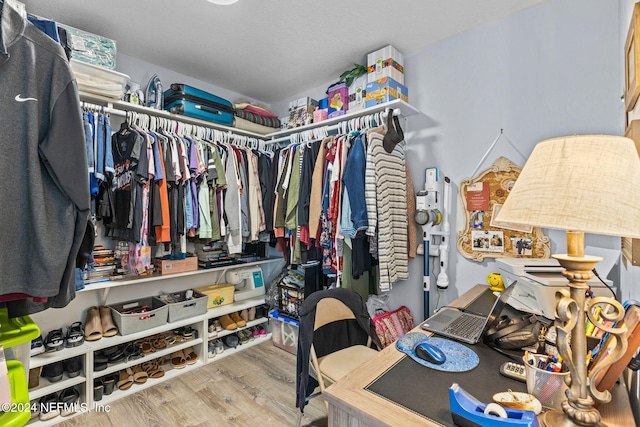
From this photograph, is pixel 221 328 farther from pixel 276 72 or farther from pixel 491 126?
pixel 491 126

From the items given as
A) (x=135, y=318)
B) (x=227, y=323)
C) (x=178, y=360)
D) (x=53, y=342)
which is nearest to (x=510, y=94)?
(x=227, y=323)

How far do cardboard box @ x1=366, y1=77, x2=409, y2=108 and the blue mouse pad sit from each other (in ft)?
5.31

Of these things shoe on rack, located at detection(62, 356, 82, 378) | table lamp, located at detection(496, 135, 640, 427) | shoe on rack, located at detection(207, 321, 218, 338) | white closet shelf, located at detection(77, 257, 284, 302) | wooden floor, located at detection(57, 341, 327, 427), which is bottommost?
wooden floor, located at detection(57, 341, 327, 427)

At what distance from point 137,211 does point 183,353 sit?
4.09 ft

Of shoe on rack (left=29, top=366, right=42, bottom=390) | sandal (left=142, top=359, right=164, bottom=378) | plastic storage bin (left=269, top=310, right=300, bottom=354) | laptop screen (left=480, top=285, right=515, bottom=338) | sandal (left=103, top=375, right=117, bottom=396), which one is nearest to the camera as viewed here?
laptop screen (left=480, top=285, right=515, bottom=338)

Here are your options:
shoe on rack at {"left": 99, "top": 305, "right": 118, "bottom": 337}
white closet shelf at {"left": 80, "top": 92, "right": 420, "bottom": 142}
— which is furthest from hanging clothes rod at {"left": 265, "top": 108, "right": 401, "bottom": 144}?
shoe on rack at {"left": 99, "top": 305, "right": 118, "bottom": 337}

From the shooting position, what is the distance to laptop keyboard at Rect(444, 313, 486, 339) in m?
1.16

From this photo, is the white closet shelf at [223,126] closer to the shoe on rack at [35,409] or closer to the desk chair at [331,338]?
the desk chair at [331,338]

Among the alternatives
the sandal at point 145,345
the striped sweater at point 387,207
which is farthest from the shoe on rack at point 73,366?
the striped sweater at point 387,207

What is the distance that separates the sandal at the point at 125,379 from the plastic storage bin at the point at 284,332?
1.14 metres

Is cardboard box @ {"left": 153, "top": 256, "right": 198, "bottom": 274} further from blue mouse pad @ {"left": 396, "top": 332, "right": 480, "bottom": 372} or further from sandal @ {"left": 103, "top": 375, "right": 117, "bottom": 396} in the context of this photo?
blue mouse pad @ {"left": 396, "top": 332, "right": 480, "bottom": 372}

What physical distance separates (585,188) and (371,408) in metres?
0.69

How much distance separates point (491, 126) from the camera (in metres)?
1.98

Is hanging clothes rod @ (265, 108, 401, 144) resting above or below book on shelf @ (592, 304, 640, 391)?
above
